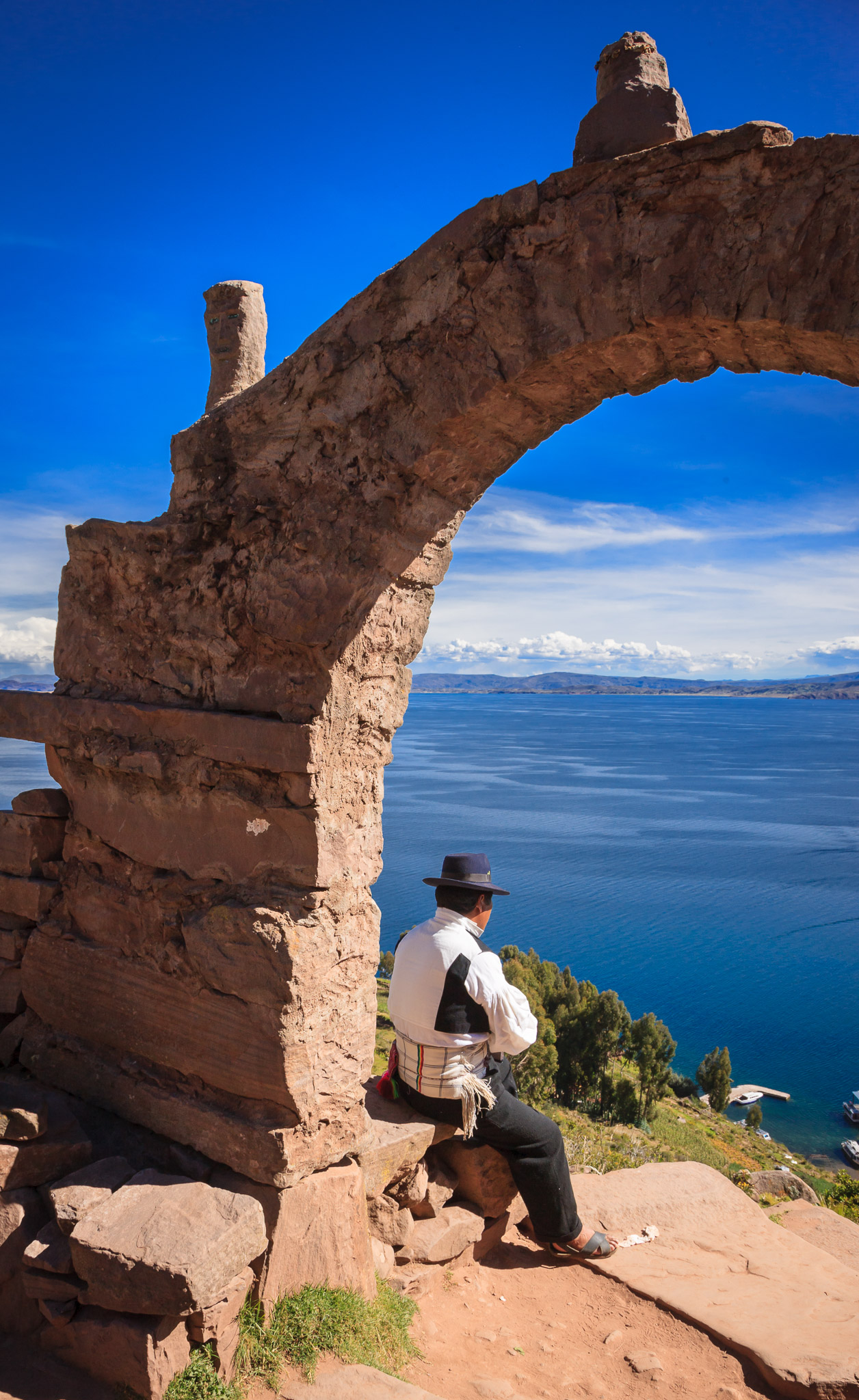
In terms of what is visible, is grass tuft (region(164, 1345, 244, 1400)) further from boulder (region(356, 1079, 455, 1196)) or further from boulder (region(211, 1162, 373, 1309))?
boulder (region(356, 1079, 455, 1196))

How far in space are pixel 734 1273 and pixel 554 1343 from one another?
35.5 inches

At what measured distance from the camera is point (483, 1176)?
141 inches

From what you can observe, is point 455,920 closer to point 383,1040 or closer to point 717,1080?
point 383,1040

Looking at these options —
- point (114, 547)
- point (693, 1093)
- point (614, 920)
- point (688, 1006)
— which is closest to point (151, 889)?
point (114, 547)

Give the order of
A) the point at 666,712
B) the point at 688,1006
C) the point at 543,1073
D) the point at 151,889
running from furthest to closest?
the point at 666,712, the point at 688,1006, the point at 543,1073, the point at 151,889

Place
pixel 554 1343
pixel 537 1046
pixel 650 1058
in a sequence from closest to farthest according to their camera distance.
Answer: pixel 554 1343
pixel 537 1046
pixel 650 1058

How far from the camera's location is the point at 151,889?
3.29 m

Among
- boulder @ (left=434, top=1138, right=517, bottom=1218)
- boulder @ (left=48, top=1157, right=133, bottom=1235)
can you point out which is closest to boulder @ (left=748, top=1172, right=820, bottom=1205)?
boulder @ (left=434, top=1138, right=517, bottom=1218)

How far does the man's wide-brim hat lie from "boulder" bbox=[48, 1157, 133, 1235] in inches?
56.1

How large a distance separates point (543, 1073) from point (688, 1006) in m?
7.45

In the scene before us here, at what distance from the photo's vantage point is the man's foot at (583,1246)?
3434 mm

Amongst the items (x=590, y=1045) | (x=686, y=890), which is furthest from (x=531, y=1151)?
(x=686, y=890)

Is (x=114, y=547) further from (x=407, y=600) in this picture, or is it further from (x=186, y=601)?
(x=407, y=600)

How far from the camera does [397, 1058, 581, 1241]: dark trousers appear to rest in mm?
3344
